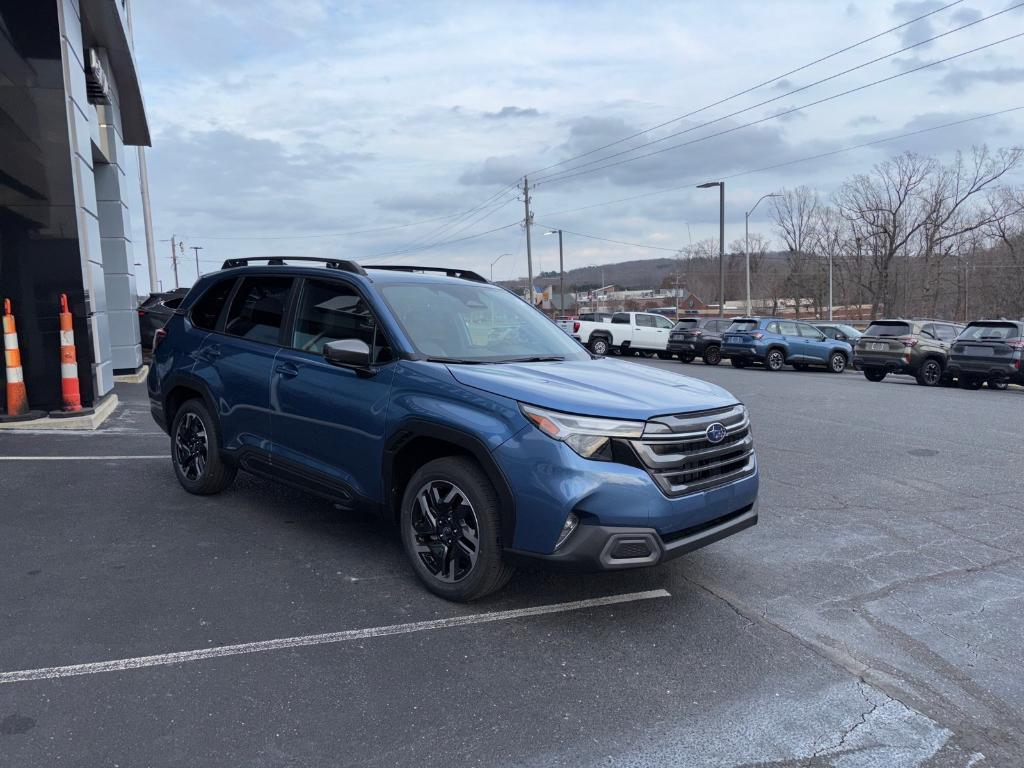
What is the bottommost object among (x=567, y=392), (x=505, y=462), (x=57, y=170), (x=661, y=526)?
(x=661, y=526)

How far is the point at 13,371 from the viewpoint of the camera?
8898 mm

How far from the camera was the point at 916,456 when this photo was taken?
8.25m

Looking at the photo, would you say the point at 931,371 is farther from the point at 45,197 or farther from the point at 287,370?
the point at 45,197

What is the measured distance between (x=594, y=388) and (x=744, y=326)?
22275mm

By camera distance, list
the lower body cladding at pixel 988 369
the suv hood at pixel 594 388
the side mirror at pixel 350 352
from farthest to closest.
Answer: the lower body cladding at pixel 988 369 → the side mirror at pixel 350 352 → the suv hood at pixel 594 388

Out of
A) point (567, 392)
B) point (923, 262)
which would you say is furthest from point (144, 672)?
point (923, 262)

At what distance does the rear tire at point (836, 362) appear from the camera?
81.1 feet

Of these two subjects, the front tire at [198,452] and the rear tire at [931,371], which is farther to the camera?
the rear tire at [931,371]

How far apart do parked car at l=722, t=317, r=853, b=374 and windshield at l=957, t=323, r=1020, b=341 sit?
6.61m

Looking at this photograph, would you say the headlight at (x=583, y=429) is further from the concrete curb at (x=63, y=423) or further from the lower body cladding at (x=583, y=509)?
the concrete curb at (x=63, y=423)

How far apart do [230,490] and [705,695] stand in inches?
173

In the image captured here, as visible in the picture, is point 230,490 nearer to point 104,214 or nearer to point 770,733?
point 770,733

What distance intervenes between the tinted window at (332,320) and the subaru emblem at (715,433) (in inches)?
71.5

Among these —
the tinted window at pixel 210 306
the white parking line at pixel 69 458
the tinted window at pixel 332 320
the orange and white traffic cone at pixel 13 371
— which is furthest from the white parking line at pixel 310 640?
the orange and white traffic cone at pixel 13 371
